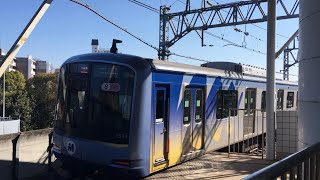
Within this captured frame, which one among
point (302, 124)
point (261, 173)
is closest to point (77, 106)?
point (302, 124)

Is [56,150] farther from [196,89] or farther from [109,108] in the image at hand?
[196,89]

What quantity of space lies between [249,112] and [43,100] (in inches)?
2063

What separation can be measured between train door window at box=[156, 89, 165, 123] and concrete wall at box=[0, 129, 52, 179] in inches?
150

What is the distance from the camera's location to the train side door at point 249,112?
15539 mm

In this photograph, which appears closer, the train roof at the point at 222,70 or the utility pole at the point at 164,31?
the train roof at the point at 222,70

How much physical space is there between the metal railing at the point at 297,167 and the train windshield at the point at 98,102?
529 cm

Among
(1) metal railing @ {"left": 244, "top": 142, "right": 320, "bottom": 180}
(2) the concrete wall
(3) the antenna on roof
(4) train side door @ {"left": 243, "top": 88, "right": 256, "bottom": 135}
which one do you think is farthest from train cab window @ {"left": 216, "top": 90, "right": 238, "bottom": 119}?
(1) metal railing @ {"left": 244, "top": 142, "right": 320, "bottom": 180}

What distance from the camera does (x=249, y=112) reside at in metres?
15.9

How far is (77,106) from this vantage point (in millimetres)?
9844

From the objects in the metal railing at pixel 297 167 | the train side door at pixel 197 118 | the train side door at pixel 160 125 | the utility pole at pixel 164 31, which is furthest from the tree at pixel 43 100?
the metal railing at pixel 297 167

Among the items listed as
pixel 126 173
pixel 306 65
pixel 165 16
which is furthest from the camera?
pixel 165 16

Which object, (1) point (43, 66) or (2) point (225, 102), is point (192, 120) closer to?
(2) point (225, 102)

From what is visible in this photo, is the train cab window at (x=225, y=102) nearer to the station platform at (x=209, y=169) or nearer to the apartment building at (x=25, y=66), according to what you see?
the station platform at (x=209, y=169)

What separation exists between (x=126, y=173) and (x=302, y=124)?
13.8ft
